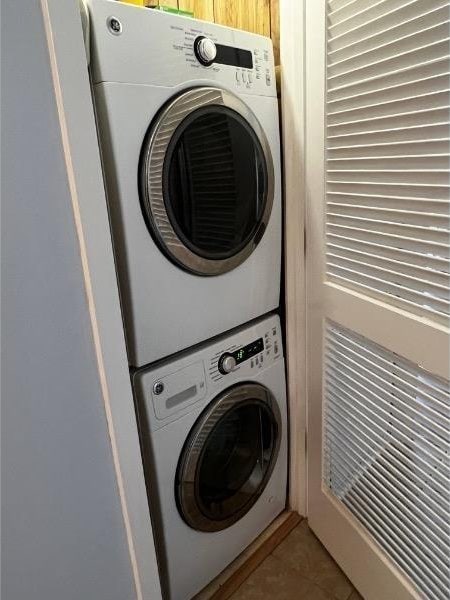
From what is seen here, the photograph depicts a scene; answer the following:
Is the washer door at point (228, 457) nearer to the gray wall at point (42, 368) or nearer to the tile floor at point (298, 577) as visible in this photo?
the tile floor at point (298, 577)

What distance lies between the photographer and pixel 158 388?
1.08 meters

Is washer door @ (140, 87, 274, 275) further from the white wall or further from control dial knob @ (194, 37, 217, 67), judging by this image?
the white wall

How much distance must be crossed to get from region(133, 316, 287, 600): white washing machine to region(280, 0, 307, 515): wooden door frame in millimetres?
48

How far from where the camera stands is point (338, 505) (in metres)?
1.32

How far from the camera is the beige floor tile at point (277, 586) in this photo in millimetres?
1322

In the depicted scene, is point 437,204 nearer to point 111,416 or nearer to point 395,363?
point 395,363

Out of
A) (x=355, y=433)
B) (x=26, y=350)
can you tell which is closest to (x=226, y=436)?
(x=355, y=433)

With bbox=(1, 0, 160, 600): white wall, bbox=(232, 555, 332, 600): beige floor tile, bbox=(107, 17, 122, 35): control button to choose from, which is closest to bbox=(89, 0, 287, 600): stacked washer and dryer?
bbox=(107, 17, 122, 35): control button

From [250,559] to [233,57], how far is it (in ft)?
5.00

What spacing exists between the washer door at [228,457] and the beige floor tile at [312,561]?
8.9 inches

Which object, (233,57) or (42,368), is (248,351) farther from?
(233,57)

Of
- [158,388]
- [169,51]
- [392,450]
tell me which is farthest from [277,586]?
[169,51]

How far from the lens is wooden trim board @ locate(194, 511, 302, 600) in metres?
1.35

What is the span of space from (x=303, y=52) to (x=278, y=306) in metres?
0.73
